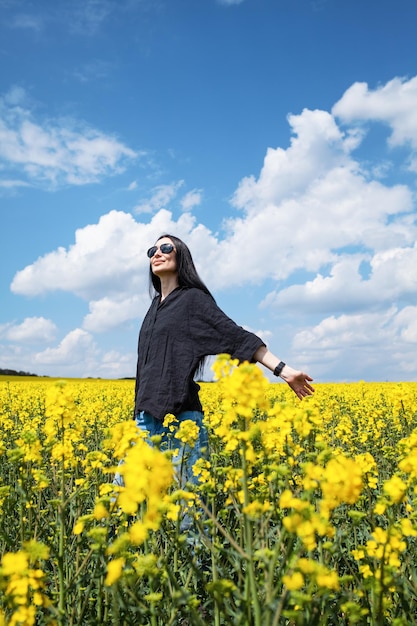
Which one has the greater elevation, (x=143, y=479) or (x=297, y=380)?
(x=297, y=380)

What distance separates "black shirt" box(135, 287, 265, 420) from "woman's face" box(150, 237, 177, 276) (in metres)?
0.37

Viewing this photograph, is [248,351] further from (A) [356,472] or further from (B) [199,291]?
(A) [356,472]

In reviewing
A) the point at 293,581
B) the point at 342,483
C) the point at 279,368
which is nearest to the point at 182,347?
the point at 279,368

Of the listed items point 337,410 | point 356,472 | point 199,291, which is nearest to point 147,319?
point 199,291

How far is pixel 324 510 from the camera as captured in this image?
70.4 inches

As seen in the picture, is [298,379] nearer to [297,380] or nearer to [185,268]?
[297,380]

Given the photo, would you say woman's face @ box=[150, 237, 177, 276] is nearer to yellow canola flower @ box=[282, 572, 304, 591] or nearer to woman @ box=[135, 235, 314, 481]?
woman @ box=[135, 235, 314, 481]

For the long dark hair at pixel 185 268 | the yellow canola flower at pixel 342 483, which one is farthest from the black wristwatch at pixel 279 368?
the yellow canola flower at pixel 342 483

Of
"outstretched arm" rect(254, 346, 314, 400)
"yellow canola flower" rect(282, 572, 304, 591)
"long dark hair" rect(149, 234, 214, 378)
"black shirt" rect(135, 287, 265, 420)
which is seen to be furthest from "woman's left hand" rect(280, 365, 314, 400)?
"yellow canola flower" rect(282, 572, 304, 591)

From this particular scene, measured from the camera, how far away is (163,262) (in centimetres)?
465

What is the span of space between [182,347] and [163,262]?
85cm

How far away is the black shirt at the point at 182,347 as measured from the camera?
411 cm

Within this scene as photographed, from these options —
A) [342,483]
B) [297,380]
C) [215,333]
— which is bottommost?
[342,483]

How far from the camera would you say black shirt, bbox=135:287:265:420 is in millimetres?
4105
